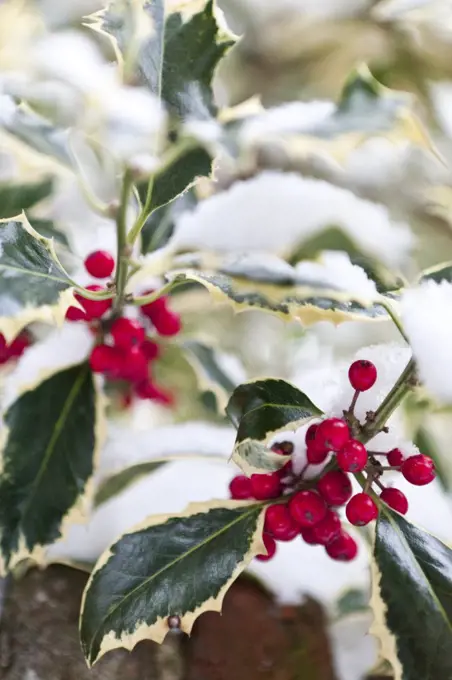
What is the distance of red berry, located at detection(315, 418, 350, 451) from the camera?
18.4 inches

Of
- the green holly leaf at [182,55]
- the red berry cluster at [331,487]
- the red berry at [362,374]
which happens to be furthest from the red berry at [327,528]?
the green holly leaf at [182,55]

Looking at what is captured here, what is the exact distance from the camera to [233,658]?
0.66 m

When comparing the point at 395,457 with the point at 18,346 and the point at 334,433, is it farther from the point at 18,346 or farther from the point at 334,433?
the point at 18,346

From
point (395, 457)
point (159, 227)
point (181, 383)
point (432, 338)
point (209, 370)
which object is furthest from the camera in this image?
point (181, 383)

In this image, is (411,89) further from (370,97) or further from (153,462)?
(153,462)

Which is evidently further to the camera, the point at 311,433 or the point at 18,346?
the point at 18,346

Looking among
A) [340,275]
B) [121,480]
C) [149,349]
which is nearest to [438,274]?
[340,275]

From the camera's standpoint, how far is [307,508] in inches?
19.9

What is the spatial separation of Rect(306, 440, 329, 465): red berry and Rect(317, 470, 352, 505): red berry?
0.05 ft

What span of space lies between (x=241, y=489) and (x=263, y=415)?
128mm

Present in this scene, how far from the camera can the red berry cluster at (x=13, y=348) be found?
0.68m

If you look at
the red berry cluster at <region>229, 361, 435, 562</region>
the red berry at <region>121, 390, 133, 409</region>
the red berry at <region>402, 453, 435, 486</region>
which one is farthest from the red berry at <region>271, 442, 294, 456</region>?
the red berry at <region>121, 390, 133, 409</region>

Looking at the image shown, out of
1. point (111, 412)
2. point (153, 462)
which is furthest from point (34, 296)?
point (111, 412)

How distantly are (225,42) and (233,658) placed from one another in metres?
0.56
